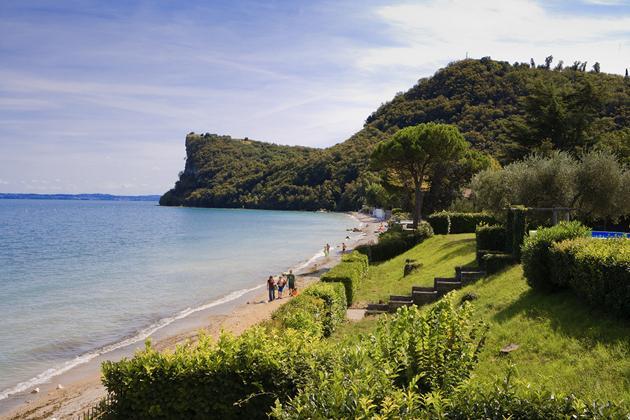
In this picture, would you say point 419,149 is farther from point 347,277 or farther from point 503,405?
point 503,405

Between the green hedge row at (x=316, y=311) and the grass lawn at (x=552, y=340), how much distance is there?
0.79m

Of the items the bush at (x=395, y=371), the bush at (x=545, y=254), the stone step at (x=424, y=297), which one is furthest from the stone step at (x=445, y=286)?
the bush at (x=395, y=371)

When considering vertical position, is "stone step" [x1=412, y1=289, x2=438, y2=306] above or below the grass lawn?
below

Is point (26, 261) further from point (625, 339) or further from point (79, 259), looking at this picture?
point (625, 339)

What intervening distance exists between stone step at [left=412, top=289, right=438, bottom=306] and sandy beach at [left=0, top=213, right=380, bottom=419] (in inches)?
262

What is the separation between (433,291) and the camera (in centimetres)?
2005

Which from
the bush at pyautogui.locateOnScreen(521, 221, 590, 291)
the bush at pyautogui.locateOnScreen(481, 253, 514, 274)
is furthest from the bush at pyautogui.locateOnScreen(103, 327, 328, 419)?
the bush at pyautogui.locateOnScreen(481, 253, 514, 274)

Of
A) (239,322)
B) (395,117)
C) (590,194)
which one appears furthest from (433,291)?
→ (395,117)

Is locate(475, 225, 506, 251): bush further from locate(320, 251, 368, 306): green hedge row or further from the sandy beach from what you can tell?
the sandy beach

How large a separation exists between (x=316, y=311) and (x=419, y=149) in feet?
104

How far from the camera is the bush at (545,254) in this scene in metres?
13.0

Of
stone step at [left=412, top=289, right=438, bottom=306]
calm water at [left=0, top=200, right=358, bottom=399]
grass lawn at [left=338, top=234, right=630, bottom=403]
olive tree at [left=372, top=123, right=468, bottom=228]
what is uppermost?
olive tree at [left=372, top=123, right=468, bottom=228]

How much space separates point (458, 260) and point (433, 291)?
574cm

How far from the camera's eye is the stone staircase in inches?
763
